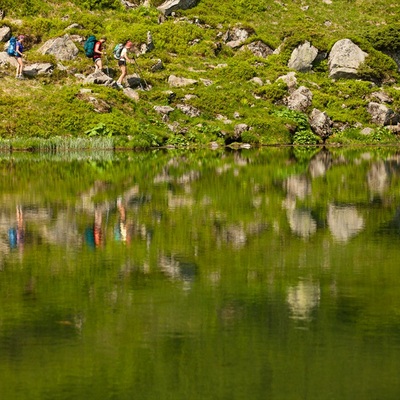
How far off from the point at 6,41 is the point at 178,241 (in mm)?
50658

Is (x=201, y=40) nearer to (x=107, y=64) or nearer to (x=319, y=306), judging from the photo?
(x=107, y=64)

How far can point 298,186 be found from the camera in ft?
105

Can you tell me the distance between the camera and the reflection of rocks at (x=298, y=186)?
29120mm

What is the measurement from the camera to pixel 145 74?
211ft

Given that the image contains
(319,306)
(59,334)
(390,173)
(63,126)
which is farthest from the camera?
(63,126)

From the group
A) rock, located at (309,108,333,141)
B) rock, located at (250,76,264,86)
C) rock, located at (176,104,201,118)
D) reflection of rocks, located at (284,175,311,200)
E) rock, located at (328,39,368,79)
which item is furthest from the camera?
rock, located at (328,39,368,79)

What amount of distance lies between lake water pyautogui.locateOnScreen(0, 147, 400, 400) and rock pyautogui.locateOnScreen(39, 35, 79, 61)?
119 ft

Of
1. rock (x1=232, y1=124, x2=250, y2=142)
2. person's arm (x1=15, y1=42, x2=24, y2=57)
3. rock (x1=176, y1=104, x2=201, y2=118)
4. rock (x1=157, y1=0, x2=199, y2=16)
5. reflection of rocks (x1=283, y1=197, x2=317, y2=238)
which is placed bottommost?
reflection of rocks (x1=283, y1=197, x2=317, y2=238)

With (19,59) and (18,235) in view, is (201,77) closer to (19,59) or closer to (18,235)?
(19,59)

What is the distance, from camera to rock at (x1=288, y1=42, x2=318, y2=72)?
71.4 m

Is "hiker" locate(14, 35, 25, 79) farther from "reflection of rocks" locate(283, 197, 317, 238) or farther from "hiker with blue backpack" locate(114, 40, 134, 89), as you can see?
"reflection of rocks" locate(283, 197, 317, 238)

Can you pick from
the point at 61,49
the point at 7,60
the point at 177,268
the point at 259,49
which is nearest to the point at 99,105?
the point at 7,60

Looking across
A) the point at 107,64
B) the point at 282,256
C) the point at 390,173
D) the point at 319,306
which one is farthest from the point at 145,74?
the point at 319,306

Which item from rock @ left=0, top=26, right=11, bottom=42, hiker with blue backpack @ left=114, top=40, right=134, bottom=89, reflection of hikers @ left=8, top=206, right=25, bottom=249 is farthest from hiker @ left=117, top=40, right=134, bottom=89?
reflection of hikers @ left=8, top=206, right=25, bottom=249
